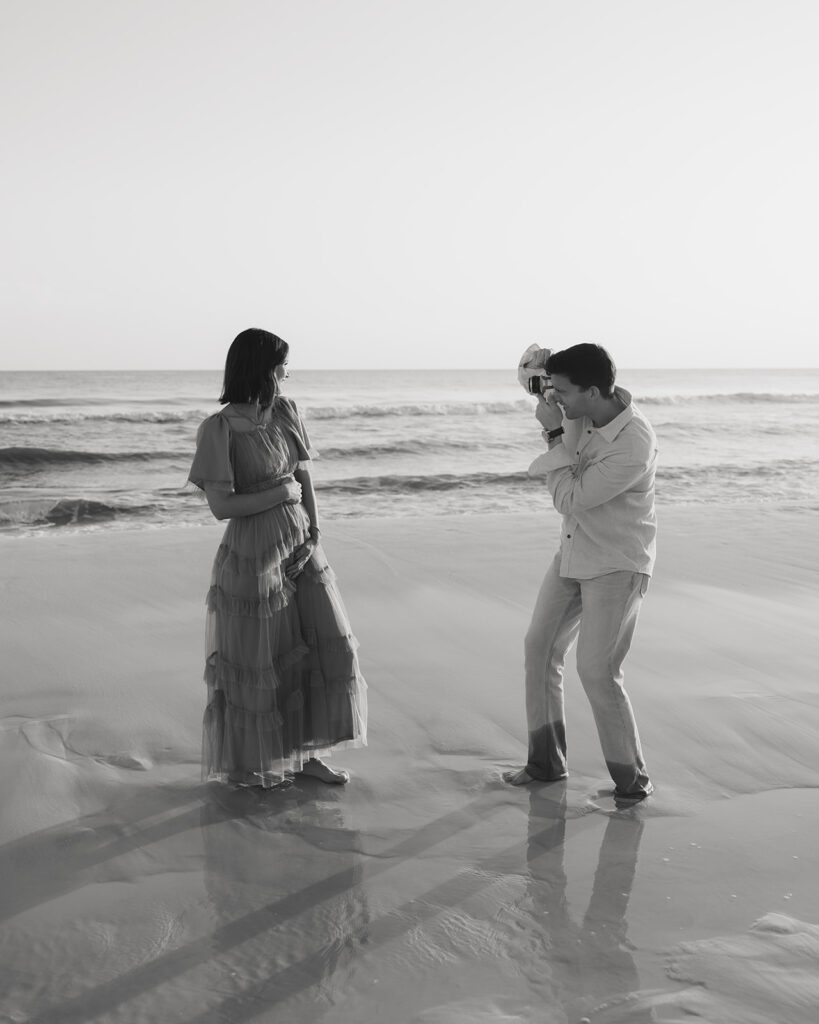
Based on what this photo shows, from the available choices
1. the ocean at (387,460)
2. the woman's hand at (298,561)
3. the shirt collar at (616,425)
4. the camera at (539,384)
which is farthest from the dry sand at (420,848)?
the ocean at (387,460)

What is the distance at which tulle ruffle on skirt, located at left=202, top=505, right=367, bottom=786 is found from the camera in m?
3.67

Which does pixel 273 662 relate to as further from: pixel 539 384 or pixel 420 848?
pixel 539 384

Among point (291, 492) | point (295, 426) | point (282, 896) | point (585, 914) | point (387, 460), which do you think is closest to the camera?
point (585, 914)

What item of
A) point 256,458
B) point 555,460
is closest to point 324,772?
point 256,458

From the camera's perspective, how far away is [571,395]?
3340 mm

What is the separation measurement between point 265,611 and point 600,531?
130 centimetres

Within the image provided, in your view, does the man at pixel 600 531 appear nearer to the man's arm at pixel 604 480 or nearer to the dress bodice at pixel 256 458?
the man's arm at pixel 604 480

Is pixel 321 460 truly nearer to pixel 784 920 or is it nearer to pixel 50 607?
pixel 50 607

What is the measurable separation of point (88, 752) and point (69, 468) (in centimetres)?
1454

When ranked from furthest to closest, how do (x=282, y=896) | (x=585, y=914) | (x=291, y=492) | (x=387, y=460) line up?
1. (x=387, y=460)
2. (x=291, y=492)
3. (x=282, y=896)
4. (x=585, y=914)

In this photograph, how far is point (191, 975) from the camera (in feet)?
8.16

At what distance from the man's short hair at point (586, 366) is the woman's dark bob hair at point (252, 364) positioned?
1.06 m

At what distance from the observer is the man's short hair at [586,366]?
3.29 meters

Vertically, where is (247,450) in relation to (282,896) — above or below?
above
